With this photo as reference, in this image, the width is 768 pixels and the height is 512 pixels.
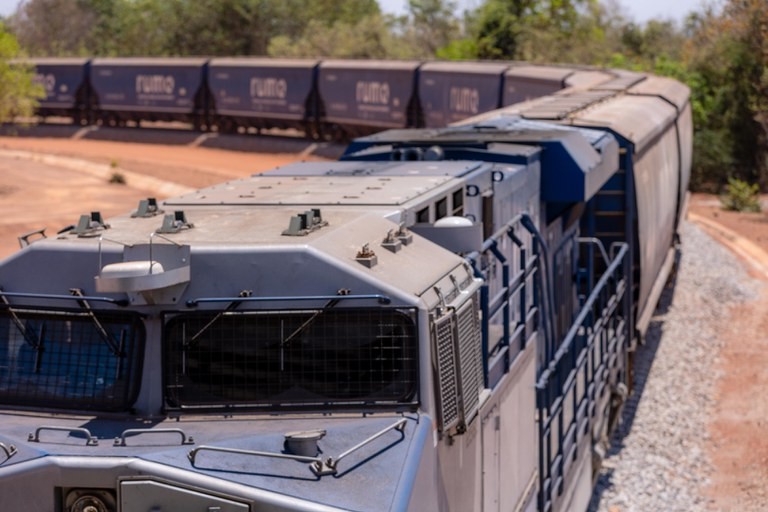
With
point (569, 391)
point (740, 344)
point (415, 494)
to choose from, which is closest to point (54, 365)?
point (415, 494)

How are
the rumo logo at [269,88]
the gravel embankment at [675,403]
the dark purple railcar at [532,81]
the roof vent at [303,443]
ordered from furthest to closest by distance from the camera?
the rumo logo at [269,88] → the dark purple railcar at [532,81] → the gravel embankment at [675,403] → the roof vent at [303,443]

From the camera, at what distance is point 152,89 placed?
46531mm

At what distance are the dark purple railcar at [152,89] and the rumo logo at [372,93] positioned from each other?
7.91 meters

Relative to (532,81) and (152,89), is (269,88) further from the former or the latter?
(532,81)

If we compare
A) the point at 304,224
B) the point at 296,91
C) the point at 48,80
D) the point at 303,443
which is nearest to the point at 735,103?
the point at 296,91

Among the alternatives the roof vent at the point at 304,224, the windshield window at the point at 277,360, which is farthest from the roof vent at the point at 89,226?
the roof vent at the point at 304,224

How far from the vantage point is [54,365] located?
6.12 metres

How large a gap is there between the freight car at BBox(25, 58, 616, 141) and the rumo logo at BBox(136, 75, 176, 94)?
4 cm

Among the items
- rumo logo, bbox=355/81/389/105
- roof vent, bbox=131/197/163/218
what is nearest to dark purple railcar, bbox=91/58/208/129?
rumo logo, bbox=355/81/389/105

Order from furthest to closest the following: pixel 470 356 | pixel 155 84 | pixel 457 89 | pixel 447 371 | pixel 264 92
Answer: pixel 155 84, pixel 264 92, pixel 457 89, pixel 470 356, pixel 447 371

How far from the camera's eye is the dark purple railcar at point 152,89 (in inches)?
1797

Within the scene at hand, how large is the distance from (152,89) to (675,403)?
114 ft

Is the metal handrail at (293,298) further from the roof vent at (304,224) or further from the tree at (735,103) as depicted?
the tree at (735,103)

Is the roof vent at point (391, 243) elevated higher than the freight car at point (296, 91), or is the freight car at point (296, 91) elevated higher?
the roof vent at point (391, 243)
